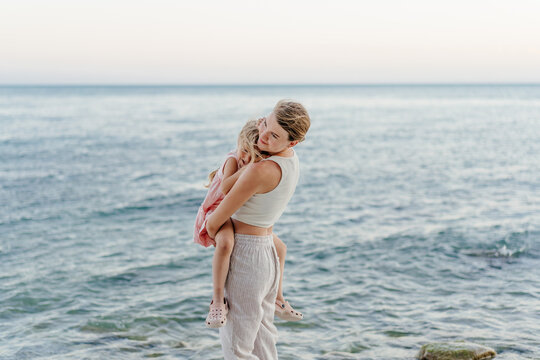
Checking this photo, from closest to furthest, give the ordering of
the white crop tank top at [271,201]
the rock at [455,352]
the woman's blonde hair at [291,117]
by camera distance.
Answer: the woman's blonde hair at [291,117] → the white crop tank top at [271,201] → the rock at [455,352]

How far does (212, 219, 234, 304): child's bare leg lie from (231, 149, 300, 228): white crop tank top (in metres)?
0.12

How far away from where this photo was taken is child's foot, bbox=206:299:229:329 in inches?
134

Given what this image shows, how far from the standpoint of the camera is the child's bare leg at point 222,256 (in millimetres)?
3430

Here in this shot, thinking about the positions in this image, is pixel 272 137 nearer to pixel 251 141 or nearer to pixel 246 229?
pixel 251 141

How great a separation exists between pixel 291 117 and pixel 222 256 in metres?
0.98

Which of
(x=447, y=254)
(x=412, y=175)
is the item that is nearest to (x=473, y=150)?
(x=412, y=175)

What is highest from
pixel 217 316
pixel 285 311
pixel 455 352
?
pixel 217 316

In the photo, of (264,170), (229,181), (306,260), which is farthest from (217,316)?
(306,260)

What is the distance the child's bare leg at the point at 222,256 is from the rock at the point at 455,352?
3.77 m

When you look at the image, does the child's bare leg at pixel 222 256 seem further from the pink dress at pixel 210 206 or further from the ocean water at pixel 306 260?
the ocean water at pixel 306 260

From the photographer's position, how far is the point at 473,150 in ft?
97.4

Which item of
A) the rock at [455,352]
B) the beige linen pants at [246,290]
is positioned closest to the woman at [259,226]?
the beige linen pants at [246,290]

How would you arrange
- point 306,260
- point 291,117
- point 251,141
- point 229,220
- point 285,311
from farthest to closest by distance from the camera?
point 306,260 → point 285,311 → point 229,220 → point 251,141 → point 291,117

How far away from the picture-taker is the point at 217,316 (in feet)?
11.2
